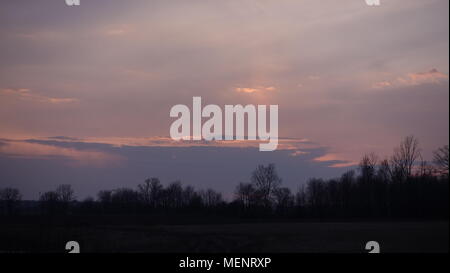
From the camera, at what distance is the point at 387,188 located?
206 ft

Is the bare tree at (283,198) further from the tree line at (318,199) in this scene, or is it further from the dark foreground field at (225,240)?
the dark foreground field at (225,240)

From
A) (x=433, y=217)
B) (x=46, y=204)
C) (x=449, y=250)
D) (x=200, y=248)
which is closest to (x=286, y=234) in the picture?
(x=200, y=248)

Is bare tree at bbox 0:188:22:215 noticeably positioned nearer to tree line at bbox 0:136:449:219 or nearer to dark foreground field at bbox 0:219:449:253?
tree line at bbox 0:136:449:219

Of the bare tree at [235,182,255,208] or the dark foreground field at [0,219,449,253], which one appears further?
the bare tree at [235,182,255,208]

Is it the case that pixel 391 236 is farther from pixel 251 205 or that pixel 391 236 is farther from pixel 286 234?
pixel 251 205

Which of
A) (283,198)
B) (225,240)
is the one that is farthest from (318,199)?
(225,240)

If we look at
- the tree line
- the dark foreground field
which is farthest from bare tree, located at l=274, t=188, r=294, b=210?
the dark foreground field

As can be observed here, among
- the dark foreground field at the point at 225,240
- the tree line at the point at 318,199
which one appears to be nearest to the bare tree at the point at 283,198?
the tree line at the point at 318,199

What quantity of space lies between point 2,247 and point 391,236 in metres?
33.8

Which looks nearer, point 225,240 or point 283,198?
point 225,240

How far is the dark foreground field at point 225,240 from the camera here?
2875 centimetres

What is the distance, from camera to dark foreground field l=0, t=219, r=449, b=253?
2875cm

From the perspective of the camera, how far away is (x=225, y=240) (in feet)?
120

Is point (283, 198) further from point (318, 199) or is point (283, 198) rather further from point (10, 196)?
point (10, 196)
